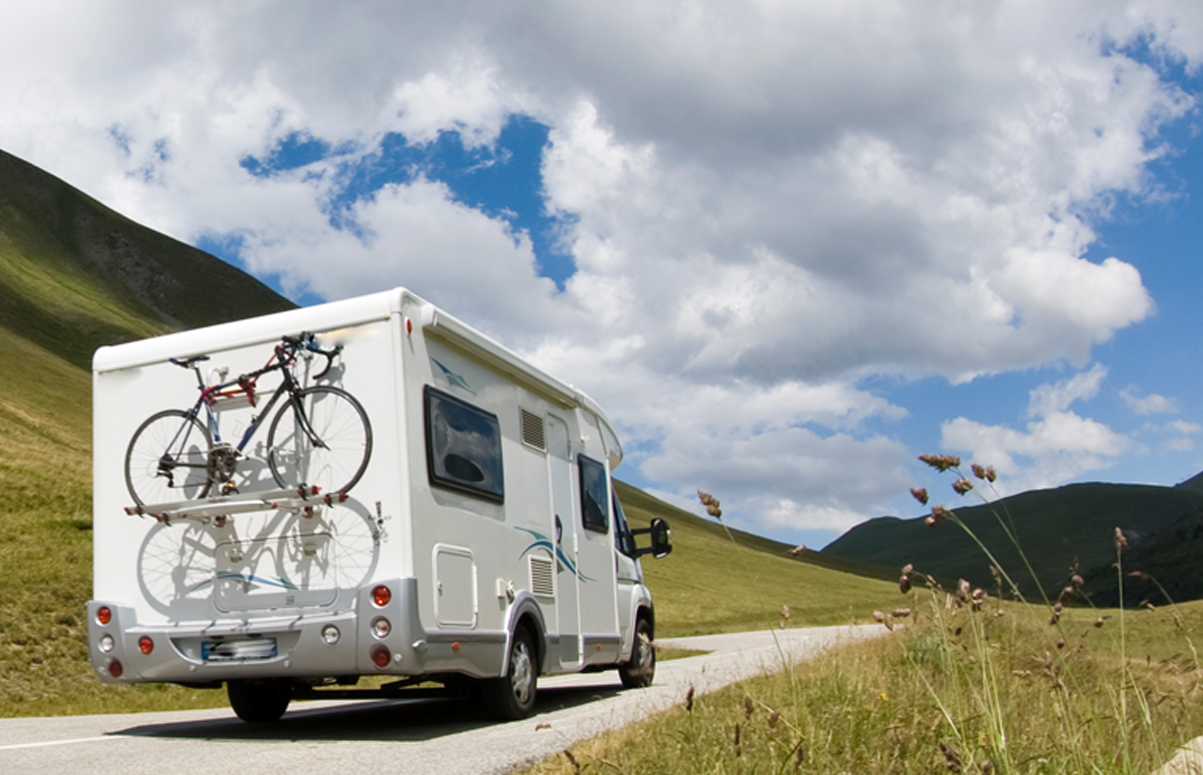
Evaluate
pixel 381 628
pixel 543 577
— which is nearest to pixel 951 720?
pixel 381 628

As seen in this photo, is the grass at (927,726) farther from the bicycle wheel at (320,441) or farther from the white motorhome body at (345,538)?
the bicycle wheel at (320,441)

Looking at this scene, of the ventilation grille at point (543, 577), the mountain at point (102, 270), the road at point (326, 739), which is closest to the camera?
the road at point (326, 739)

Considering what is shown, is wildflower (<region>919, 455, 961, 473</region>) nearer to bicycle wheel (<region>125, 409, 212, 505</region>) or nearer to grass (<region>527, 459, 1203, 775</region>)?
grass (<region>527, 459, 1203, 775</region>)

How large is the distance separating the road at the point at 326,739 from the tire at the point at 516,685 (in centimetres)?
14

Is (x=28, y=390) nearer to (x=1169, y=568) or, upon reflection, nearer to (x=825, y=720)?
(x=825, y=720)

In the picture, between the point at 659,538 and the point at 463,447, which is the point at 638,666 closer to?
the point at 659,538

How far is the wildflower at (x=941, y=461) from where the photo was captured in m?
3.85

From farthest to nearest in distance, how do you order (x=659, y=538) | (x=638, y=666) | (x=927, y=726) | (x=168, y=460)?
(x=659, y=538)
(x=638, y=666)
(x=168, y=460)
(x=927, y=726)

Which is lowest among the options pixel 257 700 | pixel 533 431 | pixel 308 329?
pixel 257 700

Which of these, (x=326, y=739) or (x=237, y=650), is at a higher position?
(x=237, y=650)

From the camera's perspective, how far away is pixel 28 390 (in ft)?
183

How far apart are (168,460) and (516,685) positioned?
3.40 metres

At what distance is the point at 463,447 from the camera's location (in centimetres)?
928


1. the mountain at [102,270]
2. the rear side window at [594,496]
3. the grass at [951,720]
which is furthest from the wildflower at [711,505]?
the mountain at [102,270]
